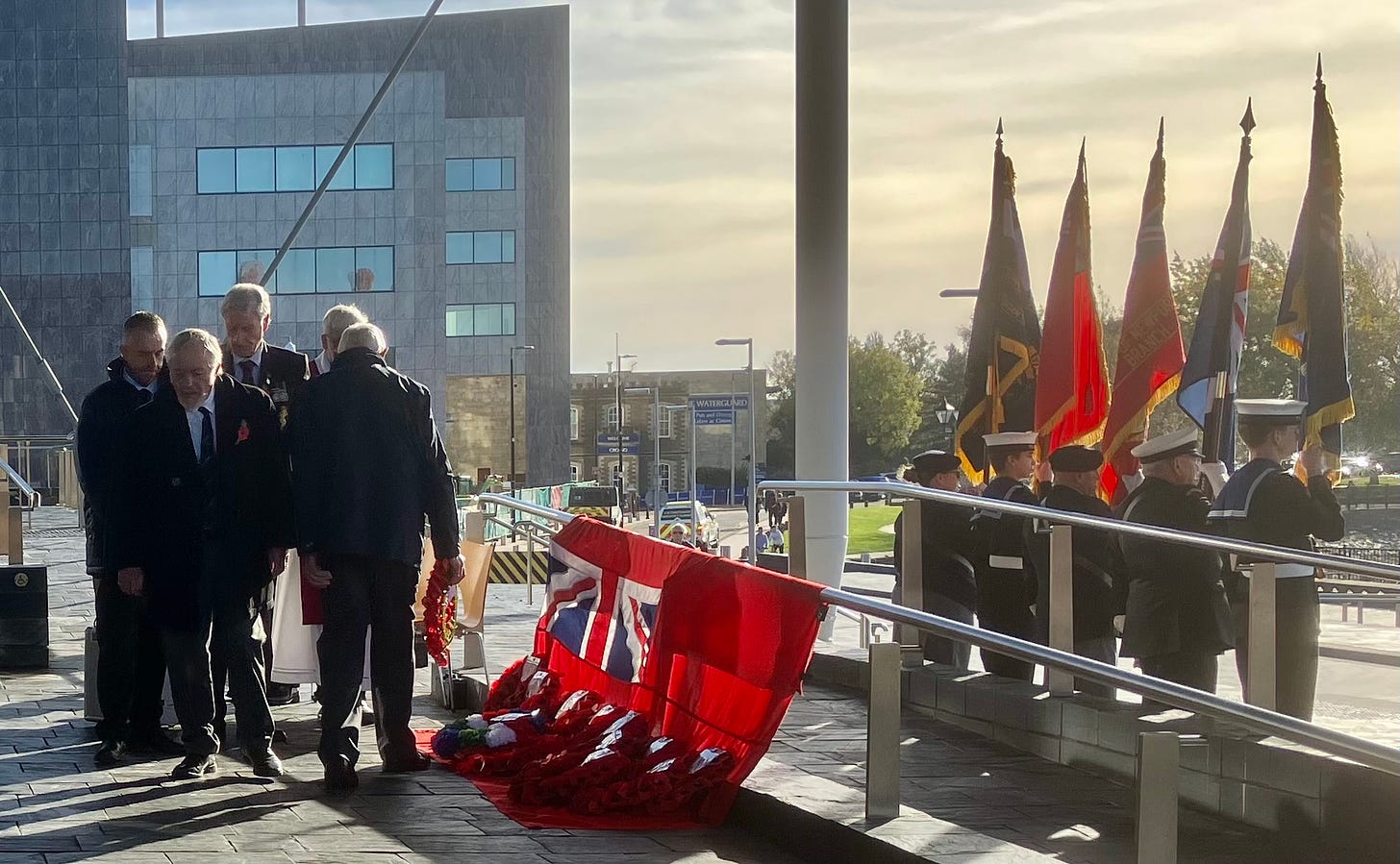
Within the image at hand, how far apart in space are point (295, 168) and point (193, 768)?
63.9 metres

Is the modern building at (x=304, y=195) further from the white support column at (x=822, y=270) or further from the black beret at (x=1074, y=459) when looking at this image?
the black beret at (x=1074, y=459)

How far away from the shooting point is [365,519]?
6539 mm

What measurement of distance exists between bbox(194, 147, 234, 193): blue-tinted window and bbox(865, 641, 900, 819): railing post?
66336mm

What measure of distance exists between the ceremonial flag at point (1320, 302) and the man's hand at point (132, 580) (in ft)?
27.4

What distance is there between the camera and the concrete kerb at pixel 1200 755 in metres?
5.54

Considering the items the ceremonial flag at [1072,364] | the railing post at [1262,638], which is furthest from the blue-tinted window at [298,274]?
the railing post at [1262,638]

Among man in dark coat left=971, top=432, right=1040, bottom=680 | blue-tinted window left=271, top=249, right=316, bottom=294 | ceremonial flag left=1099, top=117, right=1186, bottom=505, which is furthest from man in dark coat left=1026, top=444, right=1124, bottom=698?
blue-tinted window left=271, top=249, right=316, bottom=294

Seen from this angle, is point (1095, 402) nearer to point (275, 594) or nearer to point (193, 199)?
point (275, 594)

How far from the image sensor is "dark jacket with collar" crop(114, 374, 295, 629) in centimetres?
660

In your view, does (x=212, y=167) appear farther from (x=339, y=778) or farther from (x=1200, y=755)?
(x=1200, y=755)

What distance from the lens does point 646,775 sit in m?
6.12

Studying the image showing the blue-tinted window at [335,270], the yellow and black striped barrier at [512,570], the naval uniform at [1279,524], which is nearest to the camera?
the naval uniform at [1279,524]

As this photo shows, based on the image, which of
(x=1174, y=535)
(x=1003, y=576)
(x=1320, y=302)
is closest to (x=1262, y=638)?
(x=1174, y=535)

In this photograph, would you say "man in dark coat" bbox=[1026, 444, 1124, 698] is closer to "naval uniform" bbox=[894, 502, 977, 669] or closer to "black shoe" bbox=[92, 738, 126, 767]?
"naval uniform" bbox=[894, 502, 977, 669]
